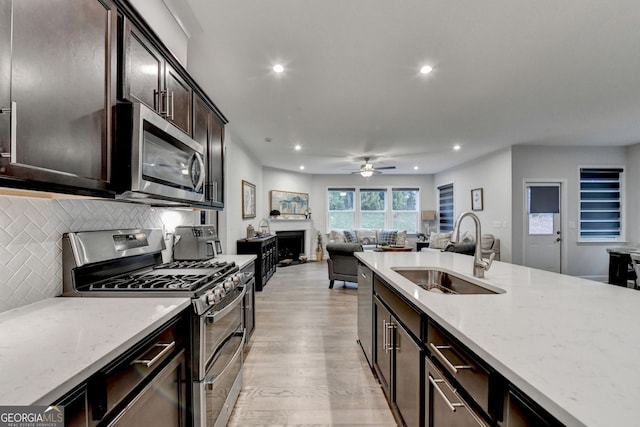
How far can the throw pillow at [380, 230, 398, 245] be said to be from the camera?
823 cm

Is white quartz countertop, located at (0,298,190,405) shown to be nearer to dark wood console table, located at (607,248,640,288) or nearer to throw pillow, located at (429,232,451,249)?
dark wood console table, located at (607,248,640,288)

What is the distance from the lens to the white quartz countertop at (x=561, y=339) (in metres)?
0.59

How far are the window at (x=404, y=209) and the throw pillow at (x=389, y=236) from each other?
0.78m

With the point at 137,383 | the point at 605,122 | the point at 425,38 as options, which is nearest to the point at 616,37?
the point at 425,38

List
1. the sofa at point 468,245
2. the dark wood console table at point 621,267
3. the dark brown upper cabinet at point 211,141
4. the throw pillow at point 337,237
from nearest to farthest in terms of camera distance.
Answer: the dark brown upper cabinet at point 211,141 → the dark wood console table at point 621,267 → the sofa at point 468,245 → the throw pillow at point 337,237

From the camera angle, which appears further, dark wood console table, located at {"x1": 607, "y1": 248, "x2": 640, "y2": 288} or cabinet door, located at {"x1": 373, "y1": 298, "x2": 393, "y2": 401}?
dark wood console table, located at {"x1": 607, "y1": 248, "x2": 640, "y2": 288}

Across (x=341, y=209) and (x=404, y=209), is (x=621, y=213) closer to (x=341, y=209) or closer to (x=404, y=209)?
(x=404, y=209)

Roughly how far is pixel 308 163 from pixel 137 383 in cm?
663

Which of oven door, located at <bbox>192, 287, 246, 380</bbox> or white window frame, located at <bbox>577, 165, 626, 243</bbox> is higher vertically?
white window frame, located at <bbox>577, 165, 626, 243</bbox>

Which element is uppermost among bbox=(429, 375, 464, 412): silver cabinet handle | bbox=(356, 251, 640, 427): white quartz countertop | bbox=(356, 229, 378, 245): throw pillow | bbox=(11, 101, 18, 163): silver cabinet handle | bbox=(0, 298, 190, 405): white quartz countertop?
bbox=(11, 101, 18, 163): silver cabinet handle

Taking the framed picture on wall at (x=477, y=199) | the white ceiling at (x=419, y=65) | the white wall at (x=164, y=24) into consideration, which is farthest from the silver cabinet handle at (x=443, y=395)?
the framed picture on wall at (x=477, y=199)

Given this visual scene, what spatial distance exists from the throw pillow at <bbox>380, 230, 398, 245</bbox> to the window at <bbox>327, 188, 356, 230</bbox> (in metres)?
1.06

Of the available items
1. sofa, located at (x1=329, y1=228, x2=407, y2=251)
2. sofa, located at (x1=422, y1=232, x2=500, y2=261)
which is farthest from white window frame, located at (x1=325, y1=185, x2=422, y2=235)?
sofa, located at (x1=422, y1=232, x2=500, y2=261)

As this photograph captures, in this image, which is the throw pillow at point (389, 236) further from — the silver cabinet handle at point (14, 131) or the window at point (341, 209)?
the silver cabinet handle at point (14, 131)
